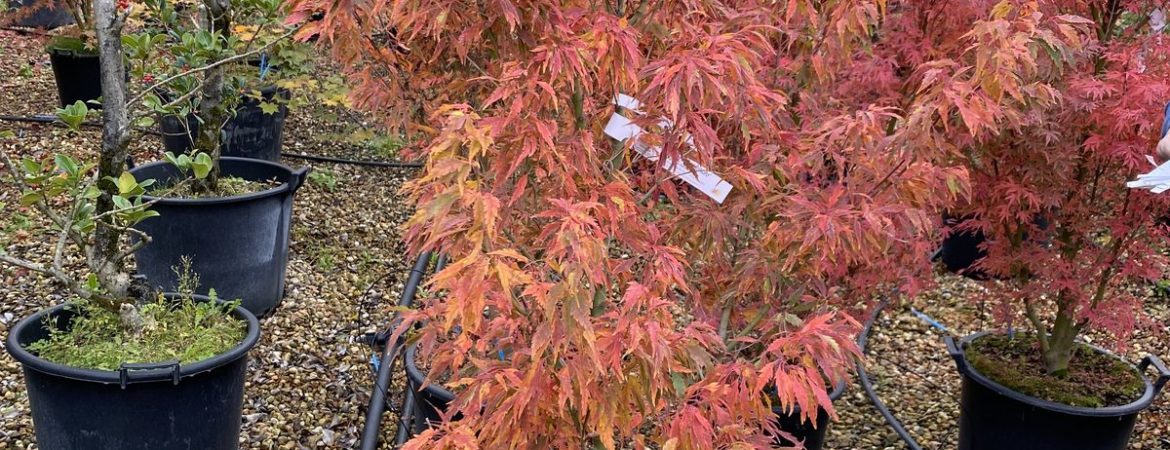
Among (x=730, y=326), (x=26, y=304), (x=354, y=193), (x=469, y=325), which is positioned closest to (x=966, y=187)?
(x=730, y=326)

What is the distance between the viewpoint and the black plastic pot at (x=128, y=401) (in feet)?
7.70

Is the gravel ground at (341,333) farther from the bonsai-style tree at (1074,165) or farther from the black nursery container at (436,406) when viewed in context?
the bonsai-style tree at (1074,165)

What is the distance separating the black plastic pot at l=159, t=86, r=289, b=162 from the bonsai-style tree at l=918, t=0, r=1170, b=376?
3.66 m

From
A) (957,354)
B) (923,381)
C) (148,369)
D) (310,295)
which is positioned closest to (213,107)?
(310,295)

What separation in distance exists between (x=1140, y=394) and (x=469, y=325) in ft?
8.11

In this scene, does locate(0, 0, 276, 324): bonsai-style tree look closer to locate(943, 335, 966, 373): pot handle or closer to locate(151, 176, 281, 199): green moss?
locate(151, 176, 281, 199): green moss

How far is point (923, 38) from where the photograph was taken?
9.39ft

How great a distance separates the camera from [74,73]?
18.9ft

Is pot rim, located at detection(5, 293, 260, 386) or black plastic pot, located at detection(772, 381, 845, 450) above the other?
pot rim, located at detection(5, 293, 260, 386)

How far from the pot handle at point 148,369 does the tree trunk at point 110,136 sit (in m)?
0.35

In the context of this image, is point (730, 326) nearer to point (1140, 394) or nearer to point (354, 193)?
point (1140, 394)

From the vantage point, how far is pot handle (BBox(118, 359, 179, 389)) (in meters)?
2.31

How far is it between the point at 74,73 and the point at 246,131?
145cm

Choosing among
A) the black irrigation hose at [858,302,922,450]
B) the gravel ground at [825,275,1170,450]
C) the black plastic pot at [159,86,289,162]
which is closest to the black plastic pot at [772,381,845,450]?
the gravel ground at [825,275,1170,450]
